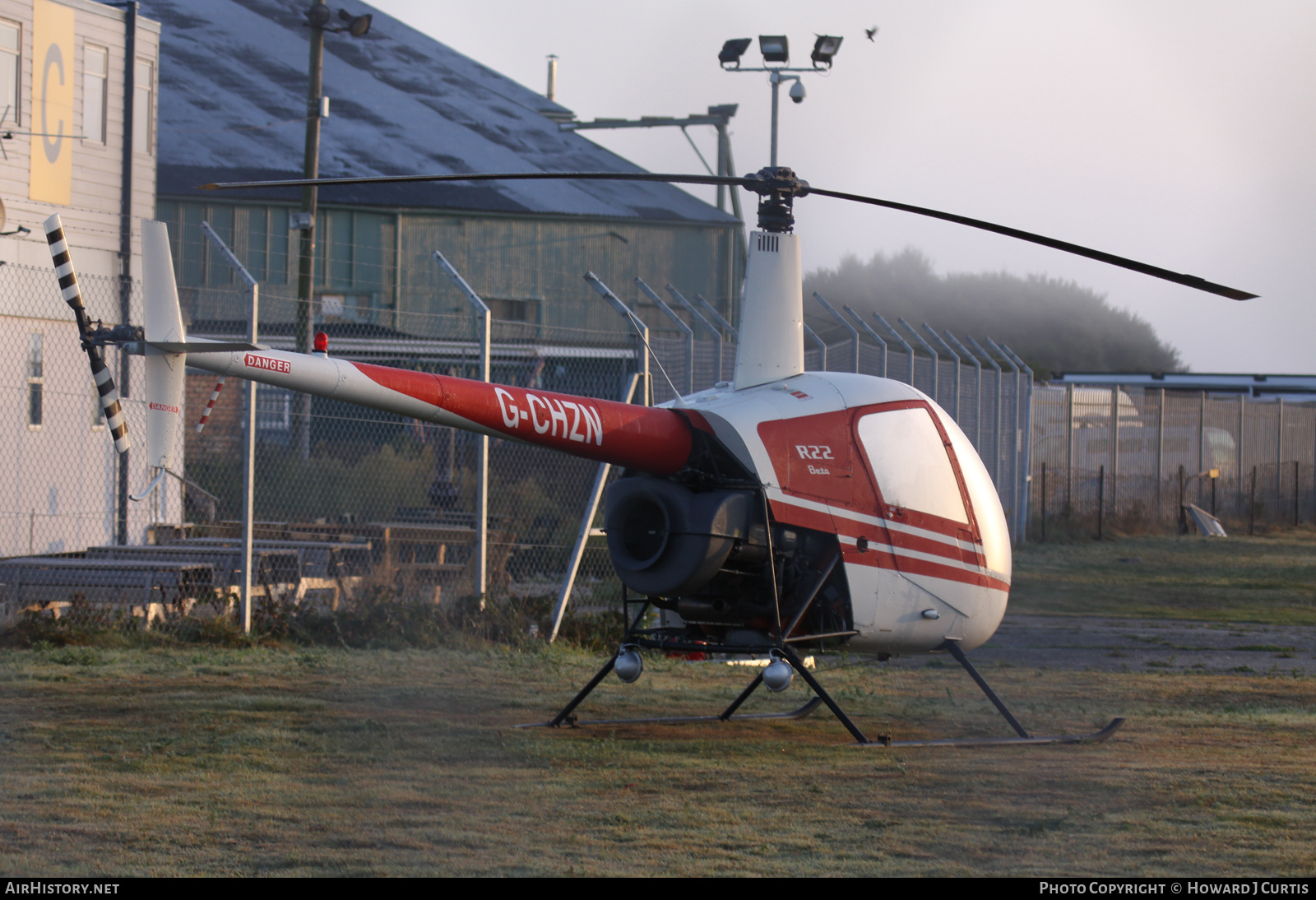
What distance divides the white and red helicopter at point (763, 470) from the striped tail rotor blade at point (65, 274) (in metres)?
0.02

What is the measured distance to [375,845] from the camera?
5152mm

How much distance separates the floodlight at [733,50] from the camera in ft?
73.4

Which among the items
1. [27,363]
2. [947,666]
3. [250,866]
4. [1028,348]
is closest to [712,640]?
[250,866]

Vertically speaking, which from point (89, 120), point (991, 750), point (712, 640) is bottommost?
point (991, 750)

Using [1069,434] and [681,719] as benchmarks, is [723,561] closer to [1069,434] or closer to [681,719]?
[681,719]

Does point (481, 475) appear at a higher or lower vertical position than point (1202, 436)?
lower

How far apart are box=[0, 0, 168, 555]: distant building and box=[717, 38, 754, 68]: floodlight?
31.2ft

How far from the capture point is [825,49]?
20.5m

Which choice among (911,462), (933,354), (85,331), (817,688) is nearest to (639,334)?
(911,462)

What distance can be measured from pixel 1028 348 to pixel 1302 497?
176 ft

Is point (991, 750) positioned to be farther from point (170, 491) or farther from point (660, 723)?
point (170, 491)

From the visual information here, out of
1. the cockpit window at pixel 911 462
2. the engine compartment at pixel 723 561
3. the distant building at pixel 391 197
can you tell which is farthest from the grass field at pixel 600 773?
the distant building at pixel 391 197

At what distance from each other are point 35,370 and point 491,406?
10.8 metres

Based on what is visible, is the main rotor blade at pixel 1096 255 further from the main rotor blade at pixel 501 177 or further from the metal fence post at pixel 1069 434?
the metal fence post at pixel 1069 434
